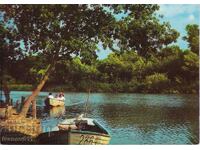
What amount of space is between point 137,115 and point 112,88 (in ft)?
9.10

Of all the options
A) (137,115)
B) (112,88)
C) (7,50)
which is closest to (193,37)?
(112,88)

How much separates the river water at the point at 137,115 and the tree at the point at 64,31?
37.7 inches

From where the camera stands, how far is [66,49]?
10.8 meters

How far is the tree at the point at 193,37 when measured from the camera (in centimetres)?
1010

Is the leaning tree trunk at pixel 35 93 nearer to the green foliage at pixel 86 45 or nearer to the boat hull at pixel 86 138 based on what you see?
the green foliage at pixel 86 45

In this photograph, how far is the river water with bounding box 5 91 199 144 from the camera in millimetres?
11523

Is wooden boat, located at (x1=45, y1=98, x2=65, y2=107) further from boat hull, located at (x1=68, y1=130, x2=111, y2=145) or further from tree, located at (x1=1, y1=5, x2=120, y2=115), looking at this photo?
boat hull, located at (x1=68, y1=130, x2=111, y2=145)

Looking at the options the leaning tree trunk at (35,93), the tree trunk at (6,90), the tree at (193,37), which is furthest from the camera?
the leaning tree trunk at (35,93)

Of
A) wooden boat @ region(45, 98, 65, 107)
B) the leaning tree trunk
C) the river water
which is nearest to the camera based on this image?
the leaning tree trunk

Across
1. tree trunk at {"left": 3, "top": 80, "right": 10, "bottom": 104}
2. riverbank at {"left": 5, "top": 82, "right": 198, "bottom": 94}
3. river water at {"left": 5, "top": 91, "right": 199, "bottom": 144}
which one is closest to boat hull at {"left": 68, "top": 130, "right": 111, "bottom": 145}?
river water at {"left": 5, "top": 91, "right": 199, "bottom": 144}

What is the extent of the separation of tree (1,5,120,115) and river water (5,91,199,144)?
958 millimetres

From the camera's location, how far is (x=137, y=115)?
14.1 m
